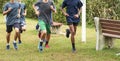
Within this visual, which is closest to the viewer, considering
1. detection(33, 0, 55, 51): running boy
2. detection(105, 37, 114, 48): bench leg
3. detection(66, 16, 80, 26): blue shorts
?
detection(66, 16, 80, 26): blue shorts

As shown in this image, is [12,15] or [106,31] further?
[12,15]

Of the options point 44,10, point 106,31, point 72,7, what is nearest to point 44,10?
point 44,10

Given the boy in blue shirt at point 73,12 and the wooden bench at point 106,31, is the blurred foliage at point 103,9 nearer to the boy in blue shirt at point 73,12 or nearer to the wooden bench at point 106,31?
the wooden bench at point 106,31

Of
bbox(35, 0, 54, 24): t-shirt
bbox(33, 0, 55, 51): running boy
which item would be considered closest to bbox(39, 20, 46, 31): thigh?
bbox(33, 0, 55, 51): running boy

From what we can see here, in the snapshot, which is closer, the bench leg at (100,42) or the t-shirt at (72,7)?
the t-shirt at (72,7)

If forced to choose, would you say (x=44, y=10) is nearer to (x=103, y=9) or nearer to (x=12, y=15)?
(x=12, y=15)

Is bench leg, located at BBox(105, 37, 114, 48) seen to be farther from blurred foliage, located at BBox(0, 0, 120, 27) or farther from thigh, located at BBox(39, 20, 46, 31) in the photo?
blurred foliage, located at BBox(0, 0, 120, 27)

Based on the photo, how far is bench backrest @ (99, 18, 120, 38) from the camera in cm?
1218

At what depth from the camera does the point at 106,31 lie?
41.6ft

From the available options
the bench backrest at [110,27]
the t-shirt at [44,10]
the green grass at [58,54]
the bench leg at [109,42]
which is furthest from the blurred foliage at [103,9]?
the t-shirt at [44,10]

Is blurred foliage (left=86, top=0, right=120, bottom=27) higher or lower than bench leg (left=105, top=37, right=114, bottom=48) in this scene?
higher

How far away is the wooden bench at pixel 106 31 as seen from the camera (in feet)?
40.3

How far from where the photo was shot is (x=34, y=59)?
10945mm

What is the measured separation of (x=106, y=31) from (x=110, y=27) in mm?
225
